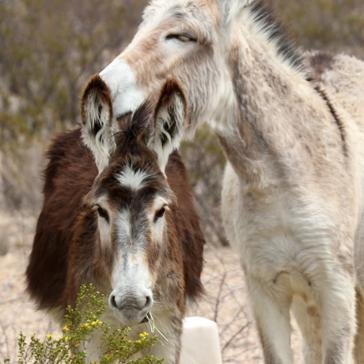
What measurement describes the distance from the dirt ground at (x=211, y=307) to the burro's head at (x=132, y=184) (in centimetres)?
165

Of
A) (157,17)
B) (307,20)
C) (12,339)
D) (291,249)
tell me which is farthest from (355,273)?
(307,20)

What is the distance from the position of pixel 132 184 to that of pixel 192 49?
2.50ft

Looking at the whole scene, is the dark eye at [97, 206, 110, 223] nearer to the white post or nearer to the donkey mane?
the donkey mane

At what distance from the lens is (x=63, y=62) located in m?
17.8

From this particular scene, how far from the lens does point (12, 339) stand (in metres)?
8.47

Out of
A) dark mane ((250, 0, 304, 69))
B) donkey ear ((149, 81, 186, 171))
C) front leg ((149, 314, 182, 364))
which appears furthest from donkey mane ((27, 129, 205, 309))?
dark mane ((250, 0, 304, 69))

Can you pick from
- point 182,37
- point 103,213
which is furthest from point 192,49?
point 103,213

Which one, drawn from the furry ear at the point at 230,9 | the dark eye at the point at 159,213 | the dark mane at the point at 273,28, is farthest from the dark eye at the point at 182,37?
the dark eye at the point at 159,213

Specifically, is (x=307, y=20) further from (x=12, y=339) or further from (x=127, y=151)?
(x=127, y=151)

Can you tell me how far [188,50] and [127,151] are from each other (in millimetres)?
588

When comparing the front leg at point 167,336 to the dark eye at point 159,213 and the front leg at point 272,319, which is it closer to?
the front leg at point 272,319

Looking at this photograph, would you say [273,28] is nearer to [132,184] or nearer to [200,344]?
[132,184]

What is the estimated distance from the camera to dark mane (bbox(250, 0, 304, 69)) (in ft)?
20.3

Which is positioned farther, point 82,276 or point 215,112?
point 82,276
